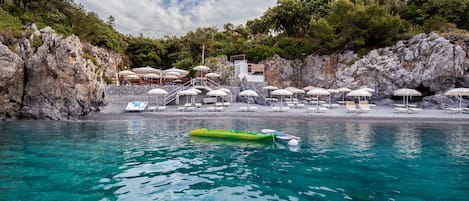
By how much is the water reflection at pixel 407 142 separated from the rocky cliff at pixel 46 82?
2193 centimetres

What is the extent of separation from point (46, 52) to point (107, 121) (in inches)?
319

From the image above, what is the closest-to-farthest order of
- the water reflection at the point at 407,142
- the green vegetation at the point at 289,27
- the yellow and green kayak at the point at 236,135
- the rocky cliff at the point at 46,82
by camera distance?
1. the water reflection at the point at 407,142
2. the yellow and green kayak at the point at 236,135
3. the rocky cliff at the point at 46,82
4. the green vegetation at the point at 289,27

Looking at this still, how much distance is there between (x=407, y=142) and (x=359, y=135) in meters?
2.36

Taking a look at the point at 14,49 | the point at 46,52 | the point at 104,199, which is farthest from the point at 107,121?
the point at 104,199

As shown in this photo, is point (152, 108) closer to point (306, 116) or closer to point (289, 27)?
point (306, 116)

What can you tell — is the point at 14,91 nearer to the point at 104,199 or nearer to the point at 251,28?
the point at 104,199

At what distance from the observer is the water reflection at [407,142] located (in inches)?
438

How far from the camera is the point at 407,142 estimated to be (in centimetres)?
1318

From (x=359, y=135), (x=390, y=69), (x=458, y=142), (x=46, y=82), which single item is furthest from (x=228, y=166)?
(x=390, y=69)

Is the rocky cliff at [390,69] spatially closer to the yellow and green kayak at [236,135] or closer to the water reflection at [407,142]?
the water reflection at [407,142]

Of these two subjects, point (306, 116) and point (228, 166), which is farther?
point (306, 116)

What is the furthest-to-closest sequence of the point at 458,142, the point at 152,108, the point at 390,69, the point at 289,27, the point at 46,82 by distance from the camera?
1. the point at 289,27
2. the point at 390,69
3. the point at 152,108
4. the point at 46,82
5. the point at 458,142

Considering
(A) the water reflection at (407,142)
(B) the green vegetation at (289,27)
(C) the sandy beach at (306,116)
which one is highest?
(B) the green vegetation at (289,27)

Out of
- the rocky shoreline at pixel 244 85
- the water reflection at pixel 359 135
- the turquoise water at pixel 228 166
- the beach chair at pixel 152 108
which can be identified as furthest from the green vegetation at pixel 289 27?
the water reflection at pixel 359 135
